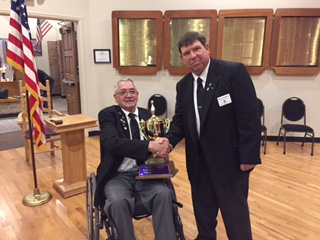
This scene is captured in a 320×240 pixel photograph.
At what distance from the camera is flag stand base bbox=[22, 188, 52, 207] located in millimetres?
2593

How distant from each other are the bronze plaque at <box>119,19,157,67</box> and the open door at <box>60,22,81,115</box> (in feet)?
3.31

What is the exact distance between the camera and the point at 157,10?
4367mm

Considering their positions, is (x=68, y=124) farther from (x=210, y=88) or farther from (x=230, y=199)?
(x=230, y=199)

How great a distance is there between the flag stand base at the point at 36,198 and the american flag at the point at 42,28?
7420mm

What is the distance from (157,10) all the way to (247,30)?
4.89 ft

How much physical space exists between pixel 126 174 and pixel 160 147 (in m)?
0.35

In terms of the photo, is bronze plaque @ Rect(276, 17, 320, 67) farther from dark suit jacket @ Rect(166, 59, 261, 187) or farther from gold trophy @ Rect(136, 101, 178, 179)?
gold trophy @ Rect(136, 101, 178, 179)

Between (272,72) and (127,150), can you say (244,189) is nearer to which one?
(127,150)

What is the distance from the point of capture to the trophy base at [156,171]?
1690mm

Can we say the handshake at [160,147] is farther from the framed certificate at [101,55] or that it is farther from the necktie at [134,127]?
the framed certificate at [101,55]

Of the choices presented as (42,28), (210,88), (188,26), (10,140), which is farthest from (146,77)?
(42,28)

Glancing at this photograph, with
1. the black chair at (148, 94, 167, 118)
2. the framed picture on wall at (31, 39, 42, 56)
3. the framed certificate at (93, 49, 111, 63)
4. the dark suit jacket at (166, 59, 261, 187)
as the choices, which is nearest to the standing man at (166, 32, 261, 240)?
the dark suit jacket at (166, 59, 261, 187)

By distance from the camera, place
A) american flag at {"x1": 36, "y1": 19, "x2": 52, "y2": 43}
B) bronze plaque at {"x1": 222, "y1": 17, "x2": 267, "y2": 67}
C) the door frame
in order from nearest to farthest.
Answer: the door frame, bronze plaque at {"x1": 222, "y1": 17, "x2": 267, "y2": 67}, american flag at {"x1": 36, "y1": 19, "x2": 52, "y2": 43}

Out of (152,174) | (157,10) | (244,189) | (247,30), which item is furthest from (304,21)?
(152,174)
